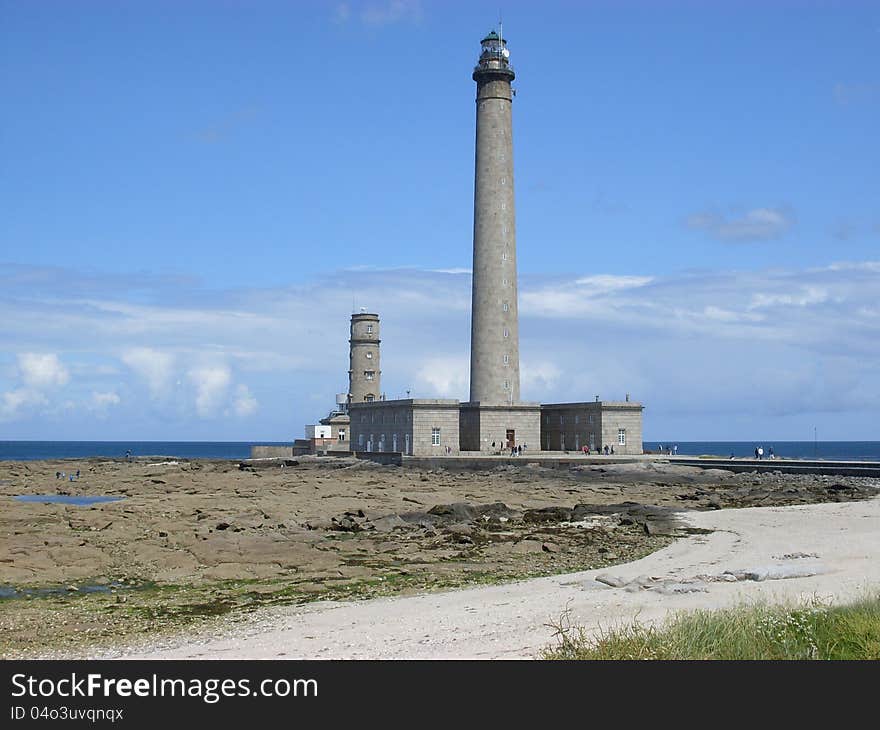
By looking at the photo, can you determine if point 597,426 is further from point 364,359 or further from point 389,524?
point 389,524

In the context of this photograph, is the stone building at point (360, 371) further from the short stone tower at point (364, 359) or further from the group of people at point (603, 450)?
the group of people at point (603, 450)

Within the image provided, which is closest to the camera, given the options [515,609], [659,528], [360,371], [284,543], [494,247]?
[515,609]

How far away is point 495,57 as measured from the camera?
63469 millimetres

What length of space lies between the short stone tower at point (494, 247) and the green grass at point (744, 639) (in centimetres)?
5031

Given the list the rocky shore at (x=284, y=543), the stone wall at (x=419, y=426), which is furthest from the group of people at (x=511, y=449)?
the rocky shore at (x=284, y=543)

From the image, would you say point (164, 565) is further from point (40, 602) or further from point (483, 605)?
point (483, 605)

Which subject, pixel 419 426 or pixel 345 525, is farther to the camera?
pixel 419 426

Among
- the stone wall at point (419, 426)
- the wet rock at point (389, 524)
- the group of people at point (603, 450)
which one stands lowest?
the wet rock at point (389, 524)

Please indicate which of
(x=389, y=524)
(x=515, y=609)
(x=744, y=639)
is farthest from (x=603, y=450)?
(x=744, y=639)

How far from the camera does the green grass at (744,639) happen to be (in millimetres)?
10430

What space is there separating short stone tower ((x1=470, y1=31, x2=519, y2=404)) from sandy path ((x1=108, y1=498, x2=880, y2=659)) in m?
40.5

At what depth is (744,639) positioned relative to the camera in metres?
10.9

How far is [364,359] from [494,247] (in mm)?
25830
